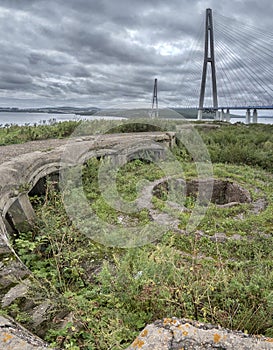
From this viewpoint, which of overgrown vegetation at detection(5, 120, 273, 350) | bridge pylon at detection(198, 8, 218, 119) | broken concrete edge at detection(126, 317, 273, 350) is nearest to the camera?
broken concrete edge at detection(126, 317, 273, 350)

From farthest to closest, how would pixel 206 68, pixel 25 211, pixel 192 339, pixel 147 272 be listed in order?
pixel 206 68 < pixel 25 211 < pixel 147 272 < pixel 192 339

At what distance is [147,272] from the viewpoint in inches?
101

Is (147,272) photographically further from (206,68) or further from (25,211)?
(206,68)

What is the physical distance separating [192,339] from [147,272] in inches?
40.8

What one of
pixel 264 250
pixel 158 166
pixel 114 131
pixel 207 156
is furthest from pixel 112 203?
pixel 114 131

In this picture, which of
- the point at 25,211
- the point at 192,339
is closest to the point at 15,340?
the point at 192,339

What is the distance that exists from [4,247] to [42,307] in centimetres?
69

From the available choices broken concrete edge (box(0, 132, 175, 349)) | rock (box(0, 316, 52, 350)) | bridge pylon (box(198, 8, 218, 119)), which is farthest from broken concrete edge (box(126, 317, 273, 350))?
bridge pylon (box(198, 8, 218, 119))

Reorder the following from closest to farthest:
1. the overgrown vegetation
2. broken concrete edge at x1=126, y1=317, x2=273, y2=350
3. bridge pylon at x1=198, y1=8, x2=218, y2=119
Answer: broken concrete edge at x1=126, y1=317, x2=273, y2=350, the overgrown vegetation, bridge pylon at x1=198, y1=8, x2=218, y2=119

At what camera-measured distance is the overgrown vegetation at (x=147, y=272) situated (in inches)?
87.5

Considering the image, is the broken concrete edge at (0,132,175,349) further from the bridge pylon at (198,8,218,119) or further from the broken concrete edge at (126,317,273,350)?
the bridge pylon at (198,8,218,119)

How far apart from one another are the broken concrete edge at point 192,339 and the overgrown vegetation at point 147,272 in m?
0.37

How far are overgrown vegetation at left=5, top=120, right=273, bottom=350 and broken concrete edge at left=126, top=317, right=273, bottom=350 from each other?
0.37 m

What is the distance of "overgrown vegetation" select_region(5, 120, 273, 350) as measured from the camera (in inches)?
87.5
